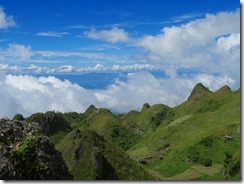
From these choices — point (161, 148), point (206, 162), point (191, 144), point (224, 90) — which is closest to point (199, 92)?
point (224, 90)

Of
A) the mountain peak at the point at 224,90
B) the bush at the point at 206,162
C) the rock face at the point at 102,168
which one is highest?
the mountain peak at the point at 224,90

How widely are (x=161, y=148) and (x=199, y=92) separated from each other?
5579 centimetres

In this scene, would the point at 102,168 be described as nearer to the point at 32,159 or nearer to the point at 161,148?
the point at 32,159

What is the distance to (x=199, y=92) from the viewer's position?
127188 millimetres

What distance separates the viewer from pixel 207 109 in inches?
4063

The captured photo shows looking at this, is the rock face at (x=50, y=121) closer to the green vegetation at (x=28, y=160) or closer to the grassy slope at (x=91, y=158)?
the grassy slope at (x=91, y=158)

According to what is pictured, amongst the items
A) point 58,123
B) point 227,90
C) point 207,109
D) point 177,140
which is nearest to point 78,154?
point 58,123

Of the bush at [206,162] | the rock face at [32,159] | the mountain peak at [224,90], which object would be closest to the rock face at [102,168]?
the bush at [206,162]

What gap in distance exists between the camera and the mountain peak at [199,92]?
122 m

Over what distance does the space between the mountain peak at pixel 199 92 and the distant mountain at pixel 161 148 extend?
1156 cm

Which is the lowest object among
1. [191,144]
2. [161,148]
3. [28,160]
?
[28,160]

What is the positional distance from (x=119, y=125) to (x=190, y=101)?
2295cm

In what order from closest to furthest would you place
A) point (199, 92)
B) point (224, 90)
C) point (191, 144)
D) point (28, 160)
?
point (28, 160), point (191, 144), point (224, 90), point (199, 92)

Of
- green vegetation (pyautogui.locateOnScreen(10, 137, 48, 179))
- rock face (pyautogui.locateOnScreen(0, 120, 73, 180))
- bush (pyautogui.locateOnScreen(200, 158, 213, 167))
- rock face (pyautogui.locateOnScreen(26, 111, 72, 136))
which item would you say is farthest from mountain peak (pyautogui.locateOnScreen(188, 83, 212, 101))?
green vegetation (pyautogui.locateOnScreen(10, 137, 48, 179))
